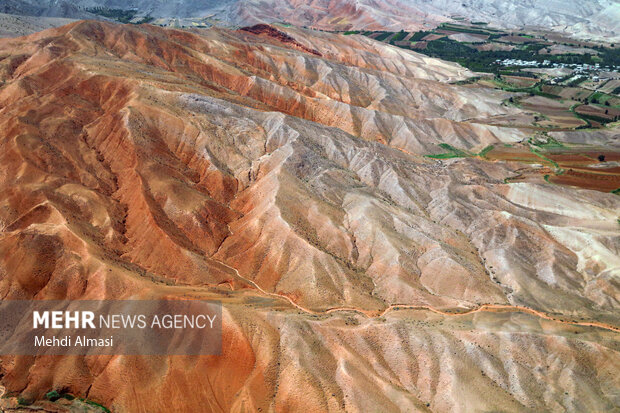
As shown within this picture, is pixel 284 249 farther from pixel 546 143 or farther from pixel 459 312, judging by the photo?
pixel 546 143

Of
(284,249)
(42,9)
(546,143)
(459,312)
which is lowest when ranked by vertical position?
(42,9)

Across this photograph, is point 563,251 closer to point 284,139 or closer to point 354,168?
point 354,168

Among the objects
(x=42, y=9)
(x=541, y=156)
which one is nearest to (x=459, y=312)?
(x=541, y=156)

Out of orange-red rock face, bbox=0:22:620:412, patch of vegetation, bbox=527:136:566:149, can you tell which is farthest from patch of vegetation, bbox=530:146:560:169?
orange-red rock face, bbox=0:22:620:412

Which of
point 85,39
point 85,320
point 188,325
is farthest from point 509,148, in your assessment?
point 85,39

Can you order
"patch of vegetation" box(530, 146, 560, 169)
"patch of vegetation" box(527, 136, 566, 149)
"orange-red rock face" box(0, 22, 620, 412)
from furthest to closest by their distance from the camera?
"patch of vegetation" box(527, 136, 566, 149)
"patch of vegetation" box(530, 146, 560, 169)
"orange-red rock face" box(0, 22, 620, 412)

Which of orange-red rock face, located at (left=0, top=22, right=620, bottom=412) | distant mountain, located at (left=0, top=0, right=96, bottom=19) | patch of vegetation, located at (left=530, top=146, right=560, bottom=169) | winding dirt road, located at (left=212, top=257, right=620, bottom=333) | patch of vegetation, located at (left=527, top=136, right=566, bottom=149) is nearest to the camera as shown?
orange-red rock face, located at (left=0, top=22, right=620, bottom=412)

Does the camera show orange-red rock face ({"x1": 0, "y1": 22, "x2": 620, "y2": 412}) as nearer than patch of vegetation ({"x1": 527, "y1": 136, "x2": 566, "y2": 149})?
Yes

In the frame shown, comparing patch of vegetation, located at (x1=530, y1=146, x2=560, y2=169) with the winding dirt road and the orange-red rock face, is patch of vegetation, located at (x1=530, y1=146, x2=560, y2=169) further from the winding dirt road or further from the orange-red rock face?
the winding dirt road
